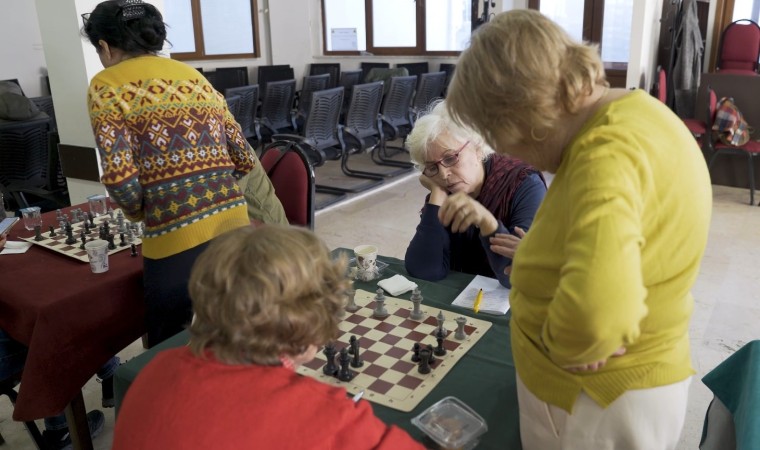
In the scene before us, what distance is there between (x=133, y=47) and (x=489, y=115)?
1.30 metres

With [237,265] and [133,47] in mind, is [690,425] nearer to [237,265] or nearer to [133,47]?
[237,265]

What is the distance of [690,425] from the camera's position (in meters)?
2.13

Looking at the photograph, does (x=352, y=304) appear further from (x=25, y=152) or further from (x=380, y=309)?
(x=25, y=152)

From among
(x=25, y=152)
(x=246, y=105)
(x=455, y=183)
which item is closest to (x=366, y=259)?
(x=455, y=183)

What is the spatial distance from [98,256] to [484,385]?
4.18ft

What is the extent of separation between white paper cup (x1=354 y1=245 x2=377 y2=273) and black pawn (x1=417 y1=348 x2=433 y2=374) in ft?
1.66

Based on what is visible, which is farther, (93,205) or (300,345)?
(93,205)

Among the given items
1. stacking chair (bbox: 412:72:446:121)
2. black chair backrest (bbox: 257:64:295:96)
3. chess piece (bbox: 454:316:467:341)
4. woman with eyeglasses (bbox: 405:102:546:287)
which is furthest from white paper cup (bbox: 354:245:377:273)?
black chair backrest (bbox: 257:64:295:96)

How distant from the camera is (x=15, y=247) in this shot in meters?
2.06

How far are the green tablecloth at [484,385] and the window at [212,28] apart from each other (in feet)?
20.4

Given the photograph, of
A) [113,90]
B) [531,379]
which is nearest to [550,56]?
[531,379]

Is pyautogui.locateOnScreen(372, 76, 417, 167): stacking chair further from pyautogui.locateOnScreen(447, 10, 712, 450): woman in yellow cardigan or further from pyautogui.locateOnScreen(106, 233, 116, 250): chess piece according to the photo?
pyautogui.locateOnScreen(447, 10, 712, 450): woman in yellow cardigan

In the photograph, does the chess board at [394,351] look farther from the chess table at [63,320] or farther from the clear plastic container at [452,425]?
the chess table at [63,320]

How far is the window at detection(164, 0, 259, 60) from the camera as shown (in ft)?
22.9
